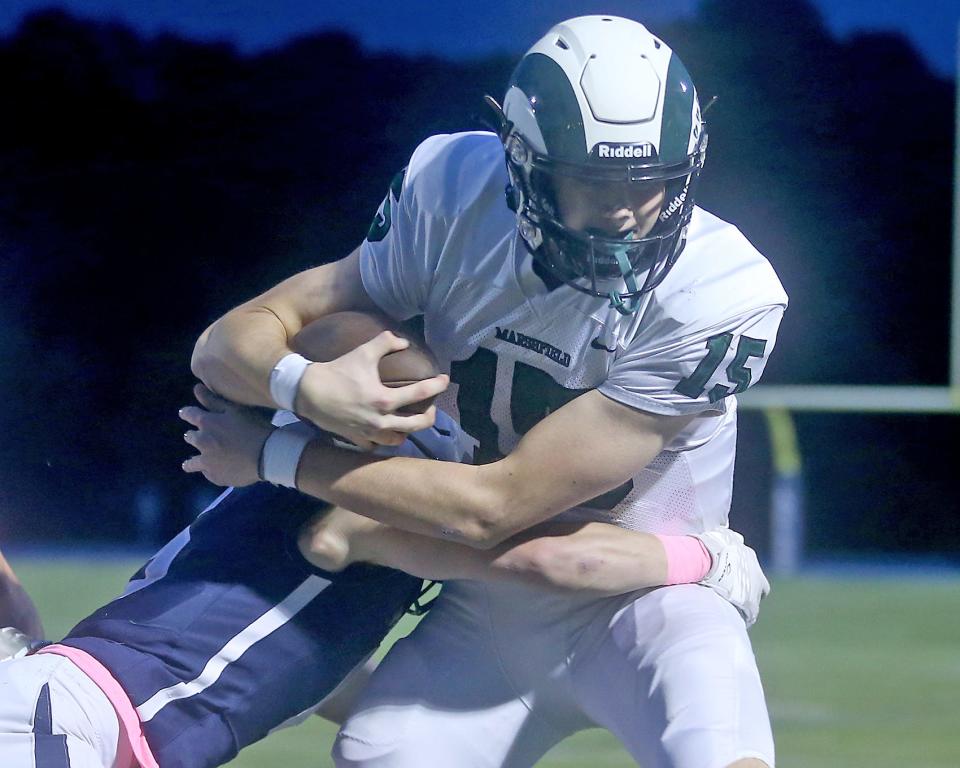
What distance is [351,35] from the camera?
22.8 feet

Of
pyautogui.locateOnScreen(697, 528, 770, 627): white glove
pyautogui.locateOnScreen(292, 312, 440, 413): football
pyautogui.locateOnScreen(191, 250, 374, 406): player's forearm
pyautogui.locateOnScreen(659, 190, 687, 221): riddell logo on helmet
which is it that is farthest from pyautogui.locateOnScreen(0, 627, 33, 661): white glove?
pyautogui.locateOnScreen(659, 190, 687, 221): riddell logo on helmet

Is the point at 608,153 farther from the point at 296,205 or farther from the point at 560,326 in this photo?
the point at 296,205

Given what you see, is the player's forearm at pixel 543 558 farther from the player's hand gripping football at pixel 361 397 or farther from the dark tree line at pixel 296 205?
the dark tree line at pixel 296 205

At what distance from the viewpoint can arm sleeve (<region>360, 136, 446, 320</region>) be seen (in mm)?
2580

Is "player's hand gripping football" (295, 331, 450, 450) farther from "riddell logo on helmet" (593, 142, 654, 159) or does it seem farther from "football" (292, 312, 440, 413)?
"riddell logo on helmet" (593, 142, 654, 159)

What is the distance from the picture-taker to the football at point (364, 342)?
8.00 ft

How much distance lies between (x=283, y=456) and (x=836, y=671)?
8.63ft

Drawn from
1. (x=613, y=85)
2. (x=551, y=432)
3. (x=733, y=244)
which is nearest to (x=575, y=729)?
(x=551, y=432)

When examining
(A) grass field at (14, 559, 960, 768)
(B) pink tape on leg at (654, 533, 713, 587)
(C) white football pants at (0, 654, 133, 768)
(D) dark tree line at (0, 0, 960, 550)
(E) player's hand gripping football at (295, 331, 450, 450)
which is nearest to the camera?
(C) white football pants at (0, 654, 133, 768)

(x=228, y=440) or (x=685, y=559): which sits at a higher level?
(x=228, y=440)

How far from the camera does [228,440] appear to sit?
2537 mm

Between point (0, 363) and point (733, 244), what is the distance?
204 inches

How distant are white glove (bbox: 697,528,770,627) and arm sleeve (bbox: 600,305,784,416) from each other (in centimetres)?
33

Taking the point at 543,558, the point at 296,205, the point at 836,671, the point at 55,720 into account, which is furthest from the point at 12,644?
the point at 296,205
